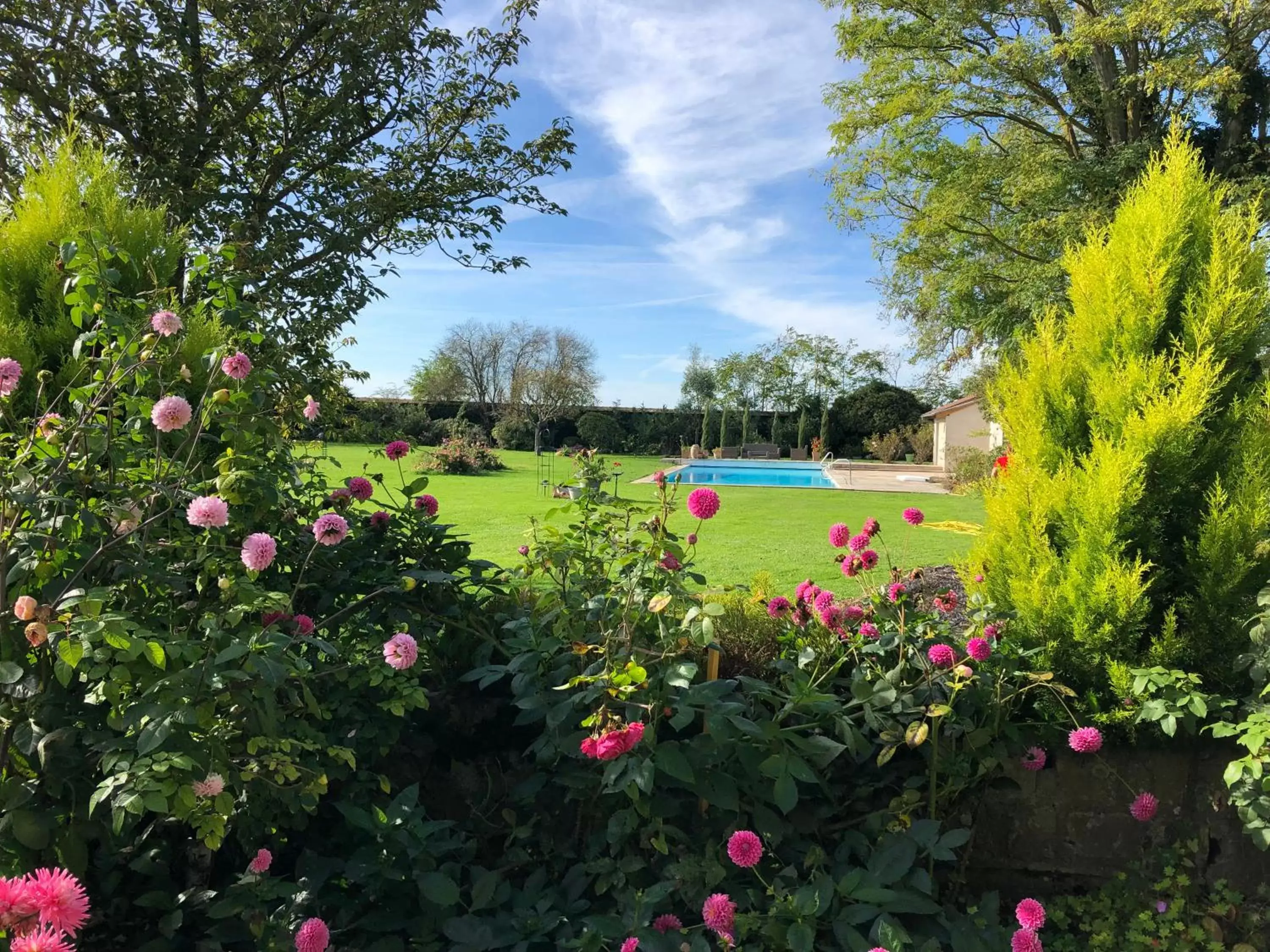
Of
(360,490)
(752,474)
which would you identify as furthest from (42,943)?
(752,474)

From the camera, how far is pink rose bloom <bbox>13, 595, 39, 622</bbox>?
136 centimetres

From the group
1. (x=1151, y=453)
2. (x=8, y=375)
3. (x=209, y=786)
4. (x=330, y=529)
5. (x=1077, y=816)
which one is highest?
(x=8, y=375)

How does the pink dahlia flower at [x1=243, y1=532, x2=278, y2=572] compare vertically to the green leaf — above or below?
above

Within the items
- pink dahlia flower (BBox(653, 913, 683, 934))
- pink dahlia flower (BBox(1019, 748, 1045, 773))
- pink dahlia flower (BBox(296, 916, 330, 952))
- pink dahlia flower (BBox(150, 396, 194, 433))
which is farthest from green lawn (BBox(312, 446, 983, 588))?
pink dahlia flower (BBox(296, 916, 330, 952))

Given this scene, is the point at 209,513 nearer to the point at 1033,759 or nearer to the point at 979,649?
the point at 979,649

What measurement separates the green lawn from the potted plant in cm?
30

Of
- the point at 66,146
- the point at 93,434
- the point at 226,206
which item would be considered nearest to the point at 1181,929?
the point at 93,434

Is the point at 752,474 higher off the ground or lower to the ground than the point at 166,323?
lower

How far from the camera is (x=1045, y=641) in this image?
2543mm

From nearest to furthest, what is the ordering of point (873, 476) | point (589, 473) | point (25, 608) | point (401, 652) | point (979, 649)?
point (25, 608)
point (401, 652)
point (979, 649)
point (589, 473)
point (873, 476)

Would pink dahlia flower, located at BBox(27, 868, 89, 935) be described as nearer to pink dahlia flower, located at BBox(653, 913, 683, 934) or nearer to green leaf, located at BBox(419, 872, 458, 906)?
green leaf, located at BBox(419, 872, 458, 906)

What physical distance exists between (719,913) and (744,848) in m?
0.16

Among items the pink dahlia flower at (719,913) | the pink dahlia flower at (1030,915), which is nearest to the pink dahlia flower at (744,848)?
the pink dahlia flower at (719,913)

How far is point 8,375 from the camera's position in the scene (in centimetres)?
171
